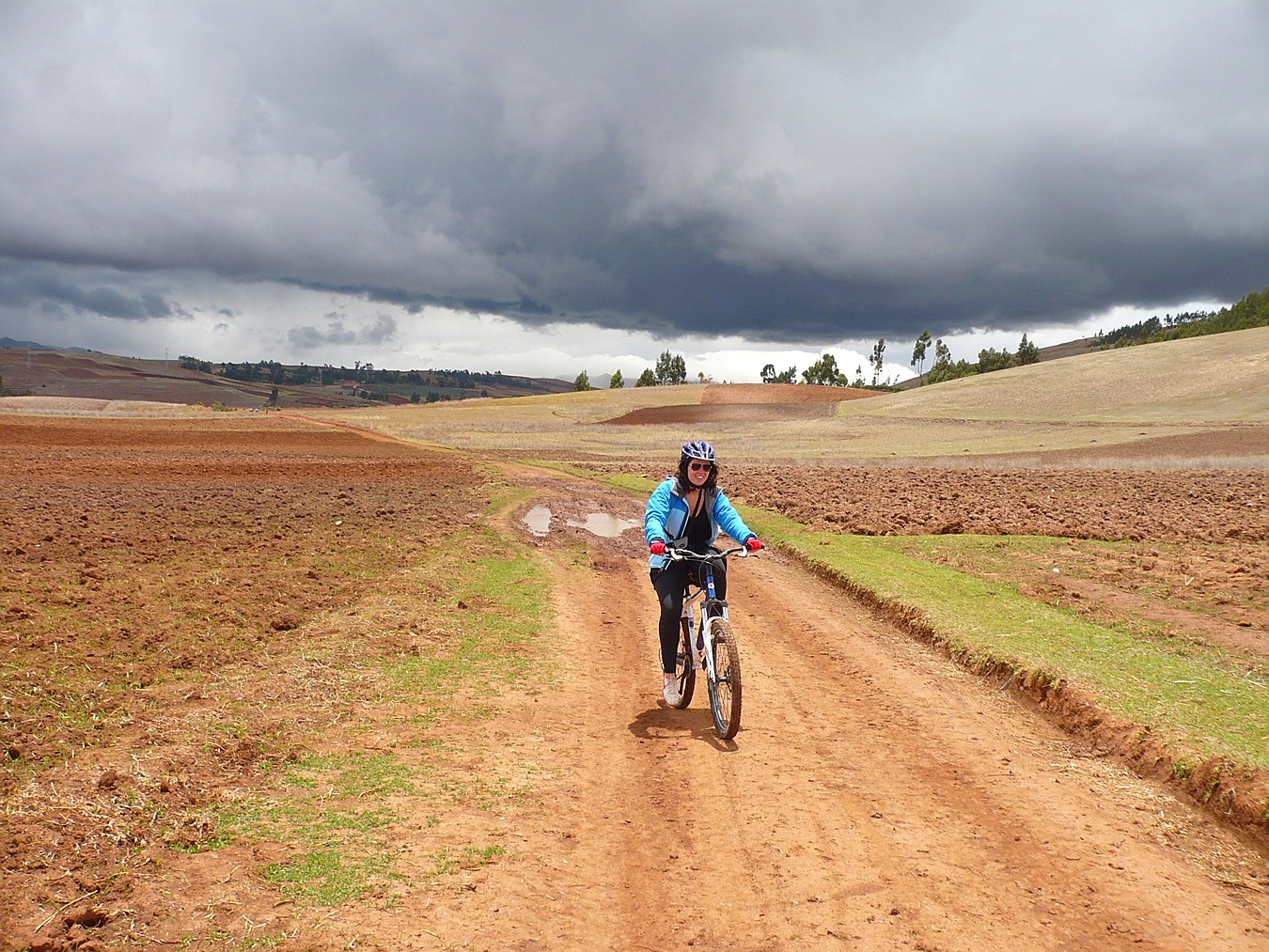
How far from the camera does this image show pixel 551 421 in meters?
90.8

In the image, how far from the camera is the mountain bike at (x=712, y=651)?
324 inches

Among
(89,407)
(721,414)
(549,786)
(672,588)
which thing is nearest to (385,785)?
(549,786)

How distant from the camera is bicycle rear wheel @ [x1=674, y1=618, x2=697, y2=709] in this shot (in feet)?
30.0

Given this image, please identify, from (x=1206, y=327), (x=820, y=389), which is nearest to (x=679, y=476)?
(x=820, y=389)

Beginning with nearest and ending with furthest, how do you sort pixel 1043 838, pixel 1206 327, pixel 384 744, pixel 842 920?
pixel 842 920 < pixel 1043 838 < pixel 384 744 < pixel 1206 327

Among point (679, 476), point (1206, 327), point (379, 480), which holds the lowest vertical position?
point (379, 480)

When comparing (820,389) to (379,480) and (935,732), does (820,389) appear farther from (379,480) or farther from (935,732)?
(935,732)

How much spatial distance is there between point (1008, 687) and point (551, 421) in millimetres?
82149

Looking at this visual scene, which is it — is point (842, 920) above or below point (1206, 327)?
below

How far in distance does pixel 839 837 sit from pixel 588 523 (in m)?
18.7

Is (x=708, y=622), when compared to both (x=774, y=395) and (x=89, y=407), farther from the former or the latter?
(x=89, y=407)

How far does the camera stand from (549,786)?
727 centimetres

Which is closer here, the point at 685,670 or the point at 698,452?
the point at 698,452

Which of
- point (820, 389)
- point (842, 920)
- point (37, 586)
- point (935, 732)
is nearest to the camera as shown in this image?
point (842, 920)
